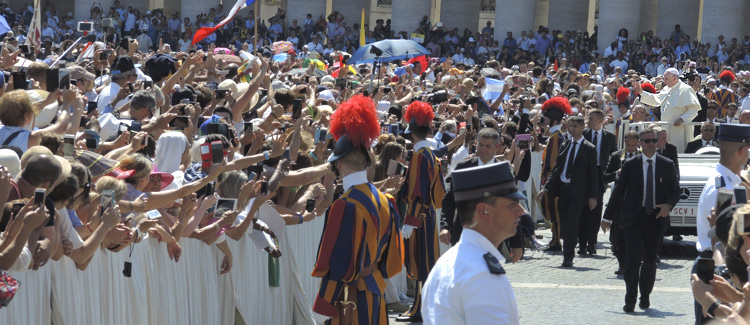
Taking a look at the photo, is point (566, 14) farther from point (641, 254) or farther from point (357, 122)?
point (357, 122)

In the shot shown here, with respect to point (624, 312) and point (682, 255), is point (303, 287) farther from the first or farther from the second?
point (682, 255)

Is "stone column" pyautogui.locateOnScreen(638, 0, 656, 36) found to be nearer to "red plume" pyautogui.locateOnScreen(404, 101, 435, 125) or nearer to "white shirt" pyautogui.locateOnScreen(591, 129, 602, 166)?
"white shirt" pyautogui.locateOnScreen(591, 129, 602, 166)

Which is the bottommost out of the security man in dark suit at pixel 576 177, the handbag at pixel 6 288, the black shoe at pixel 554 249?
the black shoe at pixel 554 249

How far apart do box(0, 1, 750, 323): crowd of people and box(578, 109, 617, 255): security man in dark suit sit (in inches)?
0.9

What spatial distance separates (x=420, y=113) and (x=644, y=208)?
2.19 m

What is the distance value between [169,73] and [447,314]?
9615mm

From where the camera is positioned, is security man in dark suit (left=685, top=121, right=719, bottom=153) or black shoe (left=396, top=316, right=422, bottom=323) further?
security man in dark suit (left=685, top=121, right=719, bottom=153)

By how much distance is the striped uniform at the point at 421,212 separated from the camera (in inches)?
426

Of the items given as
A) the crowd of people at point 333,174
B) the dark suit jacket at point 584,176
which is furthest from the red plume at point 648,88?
the dark suit jacket at point 584,176

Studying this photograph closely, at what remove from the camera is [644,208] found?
452 inches

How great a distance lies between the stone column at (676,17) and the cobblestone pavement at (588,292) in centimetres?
3162

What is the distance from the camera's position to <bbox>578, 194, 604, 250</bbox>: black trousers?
15148mm

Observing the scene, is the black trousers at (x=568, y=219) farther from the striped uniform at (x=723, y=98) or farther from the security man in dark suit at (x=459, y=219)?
the striped uniform at (x=723, y=98)

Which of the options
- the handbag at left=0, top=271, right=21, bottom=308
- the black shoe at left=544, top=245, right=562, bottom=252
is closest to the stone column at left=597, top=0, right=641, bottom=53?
the black shoe at left=544, top=245, right=562, bottom=252
